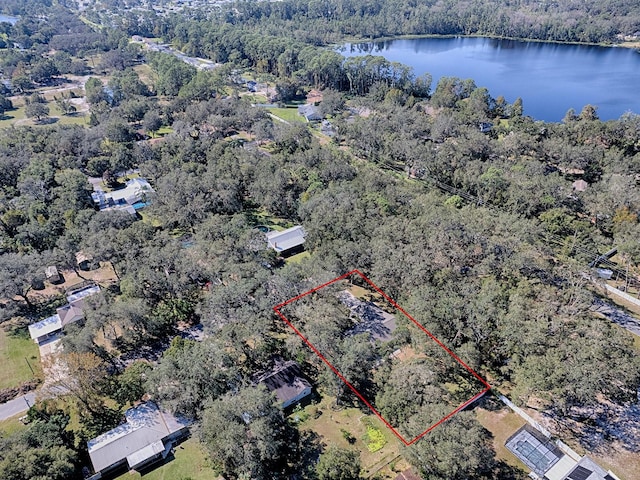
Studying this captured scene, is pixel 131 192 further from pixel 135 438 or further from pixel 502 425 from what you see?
pixel 502 425

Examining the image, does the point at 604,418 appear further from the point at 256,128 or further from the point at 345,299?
the point at 256,128

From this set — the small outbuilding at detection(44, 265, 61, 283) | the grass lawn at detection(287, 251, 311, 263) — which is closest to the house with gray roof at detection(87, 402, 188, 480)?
the grass lawn at detection(287, 251, 311, 263)

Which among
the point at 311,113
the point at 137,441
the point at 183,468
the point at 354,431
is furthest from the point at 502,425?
the point at 311,113

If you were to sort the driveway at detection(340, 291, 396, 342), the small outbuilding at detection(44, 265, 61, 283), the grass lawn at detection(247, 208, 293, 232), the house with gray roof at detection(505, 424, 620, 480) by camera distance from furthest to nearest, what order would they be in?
the grass lawn at detection(247, 208, 293, 232)
the small outbuilding at detection(44, 265, 61, 283)
the driveway at detection(340, 291, 396, 342)
the house with gray roof at detection(505, 424, 620, 480)

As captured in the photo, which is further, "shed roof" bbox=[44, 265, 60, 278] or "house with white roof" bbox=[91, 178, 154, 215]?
"house with white roof" bbox=[91, 178, 154, 215]

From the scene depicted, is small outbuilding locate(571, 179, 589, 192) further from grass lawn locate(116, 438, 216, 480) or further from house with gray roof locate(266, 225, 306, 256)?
grass lawn locate(116, 438, 216, 480)

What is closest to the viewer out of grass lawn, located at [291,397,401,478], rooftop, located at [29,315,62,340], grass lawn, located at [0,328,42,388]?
grass lawn, located at [291,397,401,478]

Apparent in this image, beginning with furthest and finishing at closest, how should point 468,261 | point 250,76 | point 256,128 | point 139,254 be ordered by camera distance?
point 250,76, point 256,128, point 139,254, point 468,261

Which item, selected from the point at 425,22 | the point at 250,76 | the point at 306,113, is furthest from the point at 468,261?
the point at 425,22
